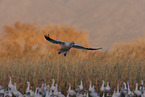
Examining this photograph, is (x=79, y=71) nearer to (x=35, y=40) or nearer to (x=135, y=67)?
(x=135, y=67)

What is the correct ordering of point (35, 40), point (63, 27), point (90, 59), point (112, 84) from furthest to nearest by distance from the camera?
point (63, 27)
point (35, 40)
point (90, 59)
point (112, 84)

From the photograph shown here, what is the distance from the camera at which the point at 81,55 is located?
371 inches

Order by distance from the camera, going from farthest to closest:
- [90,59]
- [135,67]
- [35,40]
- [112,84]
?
[35,40] < [90,59] < [135,67] < [112,84]

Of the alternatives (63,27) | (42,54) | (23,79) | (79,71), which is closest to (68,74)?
(79,71)

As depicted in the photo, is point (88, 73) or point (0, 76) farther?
point (0, 76)

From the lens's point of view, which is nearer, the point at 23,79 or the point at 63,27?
the point at 23,79

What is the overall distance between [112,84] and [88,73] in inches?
35.2

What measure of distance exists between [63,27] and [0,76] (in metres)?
13.6

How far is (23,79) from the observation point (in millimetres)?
7930

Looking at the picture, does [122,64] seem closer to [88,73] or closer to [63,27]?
[88,73]

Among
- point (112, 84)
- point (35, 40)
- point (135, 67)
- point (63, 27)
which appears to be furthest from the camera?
point (63, 27)

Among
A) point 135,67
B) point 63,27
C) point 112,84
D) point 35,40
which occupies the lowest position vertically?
point 112,84

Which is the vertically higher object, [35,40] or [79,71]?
[35,40]

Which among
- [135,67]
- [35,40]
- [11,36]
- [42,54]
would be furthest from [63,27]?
[135,67]
